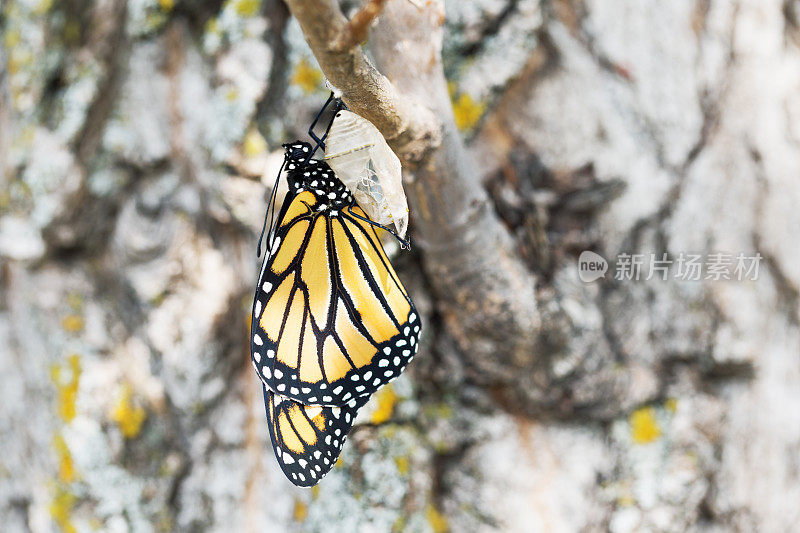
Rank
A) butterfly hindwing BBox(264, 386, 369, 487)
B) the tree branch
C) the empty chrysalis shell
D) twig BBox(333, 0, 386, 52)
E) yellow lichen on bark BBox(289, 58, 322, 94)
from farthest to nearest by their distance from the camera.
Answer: yellow lichen on bark BBox(289, 58, 322, 94) → butterfly hindwing BBox(264, 386, 369, 487) → the empty chrysalis shell → the tree branch → twig BBox(333, 0, 386, 52)

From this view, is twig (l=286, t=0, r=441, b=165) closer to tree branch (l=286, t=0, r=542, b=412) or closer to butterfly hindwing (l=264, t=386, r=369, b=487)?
tree branch (l=286, t=0, r=542, b=412)

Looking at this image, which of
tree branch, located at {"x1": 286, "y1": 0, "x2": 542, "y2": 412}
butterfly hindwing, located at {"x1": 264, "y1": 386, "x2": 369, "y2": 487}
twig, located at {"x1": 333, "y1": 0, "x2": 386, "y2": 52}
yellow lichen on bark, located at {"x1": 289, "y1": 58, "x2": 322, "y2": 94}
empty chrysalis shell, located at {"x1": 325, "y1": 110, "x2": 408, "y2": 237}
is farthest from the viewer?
yellow lichen on bark, located at {"x1": 289, "y1": 58, "x2": 322, "y2": 94}

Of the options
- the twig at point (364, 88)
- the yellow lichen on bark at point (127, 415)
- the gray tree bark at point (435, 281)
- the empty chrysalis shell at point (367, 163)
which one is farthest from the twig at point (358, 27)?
the yellow lichen on bark at point (127, 415)

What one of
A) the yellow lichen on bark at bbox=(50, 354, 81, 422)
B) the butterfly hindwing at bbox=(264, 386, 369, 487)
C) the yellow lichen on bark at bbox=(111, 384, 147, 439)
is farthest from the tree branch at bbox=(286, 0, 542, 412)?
the yellow lichen on bark at bbox=(50, 354, 81, 422)

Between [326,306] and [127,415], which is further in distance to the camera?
[127,415]

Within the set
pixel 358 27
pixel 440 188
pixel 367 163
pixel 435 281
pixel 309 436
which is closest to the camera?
pixel 358 27

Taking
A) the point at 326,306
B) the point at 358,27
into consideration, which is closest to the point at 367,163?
the point at 358,27

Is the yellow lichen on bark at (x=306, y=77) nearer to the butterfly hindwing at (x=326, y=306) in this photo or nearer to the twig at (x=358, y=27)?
the butterfly hindwing at (x=326, y=306)

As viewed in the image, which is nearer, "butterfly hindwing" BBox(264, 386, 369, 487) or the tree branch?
Answer: the tree branch

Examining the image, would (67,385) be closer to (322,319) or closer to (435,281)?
(322,319)
